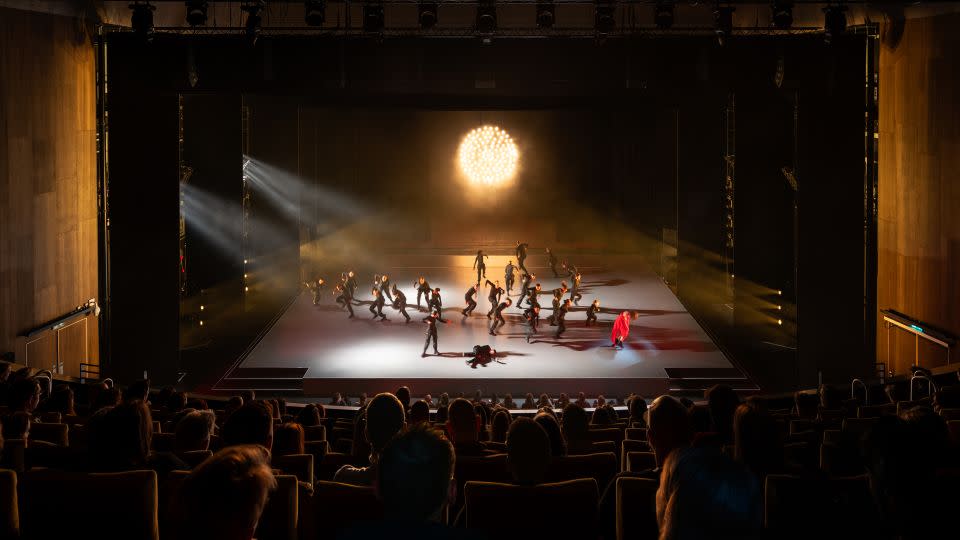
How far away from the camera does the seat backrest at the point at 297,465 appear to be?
14.0 ft

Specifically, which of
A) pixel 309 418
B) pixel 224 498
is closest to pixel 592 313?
pixel 309 418

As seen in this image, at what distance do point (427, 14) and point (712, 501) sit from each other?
1192 centimetres

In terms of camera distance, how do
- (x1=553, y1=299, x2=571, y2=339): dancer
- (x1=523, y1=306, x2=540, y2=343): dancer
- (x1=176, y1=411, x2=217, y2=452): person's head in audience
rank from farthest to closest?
(x1=523, y1=306, x2=540, y2=343): dancer, (x1=553, y1=299, x2=571, y2=339): dancer, (x1=176, y1=411, x2=217, y2=452): person's head in audience

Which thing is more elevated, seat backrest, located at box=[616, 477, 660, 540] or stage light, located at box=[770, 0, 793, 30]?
stage light, located at box=[770, 0, 793, 30]

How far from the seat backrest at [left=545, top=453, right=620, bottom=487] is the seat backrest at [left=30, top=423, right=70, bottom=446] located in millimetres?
2731

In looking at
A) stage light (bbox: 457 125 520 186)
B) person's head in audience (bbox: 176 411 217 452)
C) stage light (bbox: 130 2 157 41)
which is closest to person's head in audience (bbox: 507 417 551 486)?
person's head in audience (bbox: 176 411 217 452)

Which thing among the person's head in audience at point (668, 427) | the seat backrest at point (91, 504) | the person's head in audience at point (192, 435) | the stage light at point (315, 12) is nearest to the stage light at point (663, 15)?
the stage light at point (315, 12)

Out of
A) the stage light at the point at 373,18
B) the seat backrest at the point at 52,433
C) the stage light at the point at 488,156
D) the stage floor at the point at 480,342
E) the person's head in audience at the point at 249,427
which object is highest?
the stage light at the point at 373,18

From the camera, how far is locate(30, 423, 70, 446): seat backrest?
5.48 m

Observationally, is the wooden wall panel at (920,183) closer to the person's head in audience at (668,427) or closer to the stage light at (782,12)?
the stage light at (782,12)

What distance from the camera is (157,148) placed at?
14492mm

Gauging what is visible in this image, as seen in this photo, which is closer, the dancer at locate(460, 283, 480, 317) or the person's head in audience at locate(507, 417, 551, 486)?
the person's head in audience at locate(507, 417, 551, 486)

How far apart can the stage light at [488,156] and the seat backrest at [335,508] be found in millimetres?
24395

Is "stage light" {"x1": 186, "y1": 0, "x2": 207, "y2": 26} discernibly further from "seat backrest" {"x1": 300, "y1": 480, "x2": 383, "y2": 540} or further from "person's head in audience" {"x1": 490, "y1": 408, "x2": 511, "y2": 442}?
"seat backrest" {"x1": 300, "y1": 480, "x2": 383, "y2": 540}
